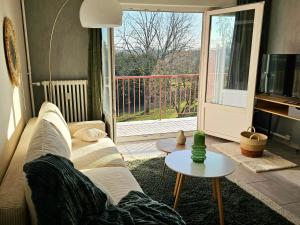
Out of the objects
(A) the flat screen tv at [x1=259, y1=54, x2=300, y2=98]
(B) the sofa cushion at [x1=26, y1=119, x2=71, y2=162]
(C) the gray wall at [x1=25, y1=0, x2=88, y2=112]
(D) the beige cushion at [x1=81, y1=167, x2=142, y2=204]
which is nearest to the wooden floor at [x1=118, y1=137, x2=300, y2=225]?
(A) the flat screen tv at [x1=259, y1=54, x2=300, y2=98]

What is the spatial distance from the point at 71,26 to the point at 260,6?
2.49 meters

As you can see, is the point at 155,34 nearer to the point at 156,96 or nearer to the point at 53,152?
the point at 156,96

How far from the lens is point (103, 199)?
1516mm

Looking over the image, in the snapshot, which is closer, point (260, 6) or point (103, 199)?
point (103, 199)

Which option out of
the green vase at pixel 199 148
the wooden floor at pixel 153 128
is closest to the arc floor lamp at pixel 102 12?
the green vase at pixel 199 148

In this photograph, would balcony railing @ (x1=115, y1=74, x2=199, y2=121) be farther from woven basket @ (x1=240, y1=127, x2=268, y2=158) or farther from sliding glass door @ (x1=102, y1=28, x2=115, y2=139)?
woven basket @ (x1=240, y1=127, x2=268, y2=158)

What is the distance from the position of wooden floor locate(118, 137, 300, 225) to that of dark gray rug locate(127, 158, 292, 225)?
0.12 m

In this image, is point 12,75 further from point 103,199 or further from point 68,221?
point 68,221

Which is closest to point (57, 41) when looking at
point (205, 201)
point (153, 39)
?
point (153, 39)

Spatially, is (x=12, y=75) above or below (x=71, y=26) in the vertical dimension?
below

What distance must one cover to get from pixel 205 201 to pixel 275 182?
0.92 meters

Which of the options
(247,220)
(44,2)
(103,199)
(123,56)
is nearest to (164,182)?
(247,220)

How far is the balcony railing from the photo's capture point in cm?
540

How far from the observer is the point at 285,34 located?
Answer: 3945 millimetres
